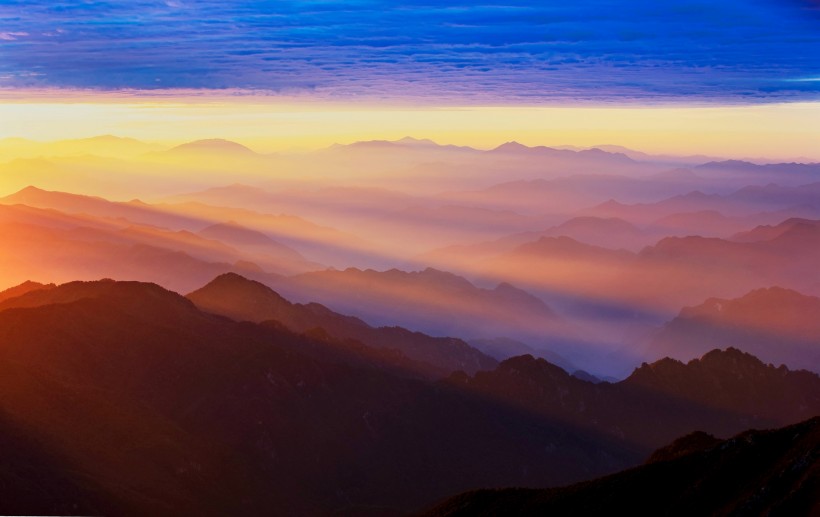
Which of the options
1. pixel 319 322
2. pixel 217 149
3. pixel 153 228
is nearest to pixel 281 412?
pixel 319 322

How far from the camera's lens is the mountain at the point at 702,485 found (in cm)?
2391

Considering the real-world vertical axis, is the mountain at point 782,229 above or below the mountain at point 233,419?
above

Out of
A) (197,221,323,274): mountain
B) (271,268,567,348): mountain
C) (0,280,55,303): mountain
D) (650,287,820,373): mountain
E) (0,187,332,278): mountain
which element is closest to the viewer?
(0,280,55,303): mountain

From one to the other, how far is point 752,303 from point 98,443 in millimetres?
111739

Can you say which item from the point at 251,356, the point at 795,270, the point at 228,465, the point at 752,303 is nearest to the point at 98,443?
the point at 228,465

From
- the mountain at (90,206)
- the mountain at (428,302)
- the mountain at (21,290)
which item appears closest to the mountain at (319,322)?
the mountain at (21,290)

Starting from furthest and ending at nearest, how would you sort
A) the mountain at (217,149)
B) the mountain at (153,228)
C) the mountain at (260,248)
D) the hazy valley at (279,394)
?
the mountain at (260,248) → the mountain at (217,149) → the mountain at (153,228) → the hazy valley at (279,394)

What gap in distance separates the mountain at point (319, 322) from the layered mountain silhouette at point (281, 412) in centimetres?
946

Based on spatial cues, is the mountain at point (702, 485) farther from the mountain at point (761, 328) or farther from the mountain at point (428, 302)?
the mountain at point (761, 328)

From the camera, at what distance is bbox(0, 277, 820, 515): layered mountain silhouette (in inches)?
2076

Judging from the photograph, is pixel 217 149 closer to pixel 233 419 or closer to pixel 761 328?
pixel 761 328

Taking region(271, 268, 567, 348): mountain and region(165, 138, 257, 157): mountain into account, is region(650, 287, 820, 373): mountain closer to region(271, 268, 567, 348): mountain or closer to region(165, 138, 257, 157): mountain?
region(271, 268, 567, 348): mountain

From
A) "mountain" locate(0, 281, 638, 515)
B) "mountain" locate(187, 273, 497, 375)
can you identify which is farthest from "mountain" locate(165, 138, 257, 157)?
"mountain" locate(0, 281, 638, 515)

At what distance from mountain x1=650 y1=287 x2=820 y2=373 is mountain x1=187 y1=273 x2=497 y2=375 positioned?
5320 centimetres
